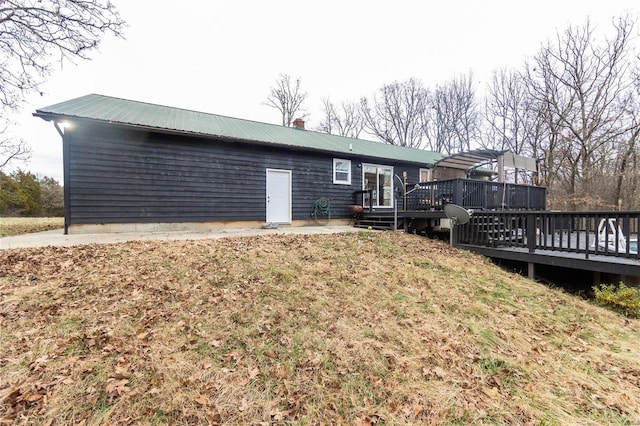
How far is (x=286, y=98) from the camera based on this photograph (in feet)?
79.1

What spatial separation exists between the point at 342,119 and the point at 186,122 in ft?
67.0

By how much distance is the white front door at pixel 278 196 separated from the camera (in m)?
9.88

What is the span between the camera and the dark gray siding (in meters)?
7.23

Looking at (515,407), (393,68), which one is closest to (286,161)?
(515,407)

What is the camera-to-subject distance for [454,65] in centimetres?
2342

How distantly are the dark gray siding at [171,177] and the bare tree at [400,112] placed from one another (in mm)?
17695

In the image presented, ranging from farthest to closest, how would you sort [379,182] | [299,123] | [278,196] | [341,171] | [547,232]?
[299,123]
[379,182]
[341,171]
[278,196]
[547,232]

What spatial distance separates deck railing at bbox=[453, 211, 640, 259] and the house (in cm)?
490

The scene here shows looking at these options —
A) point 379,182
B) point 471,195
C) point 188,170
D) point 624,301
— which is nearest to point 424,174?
point 379,182

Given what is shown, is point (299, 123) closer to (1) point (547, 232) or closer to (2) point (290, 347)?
(1) point (547, 232)

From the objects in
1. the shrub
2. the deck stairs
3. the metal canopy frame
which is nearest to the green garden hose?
the deck stairs

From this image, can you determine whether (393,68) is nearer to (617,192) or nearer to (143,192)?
(617,192)

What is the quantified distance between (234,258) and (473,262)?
4.98m

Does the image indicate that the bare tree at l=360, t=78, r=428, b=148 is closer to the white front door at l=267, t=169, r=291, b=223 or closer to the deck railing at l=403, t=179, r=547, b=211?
the deck railing at l=403, t=179, r=547, b=211
